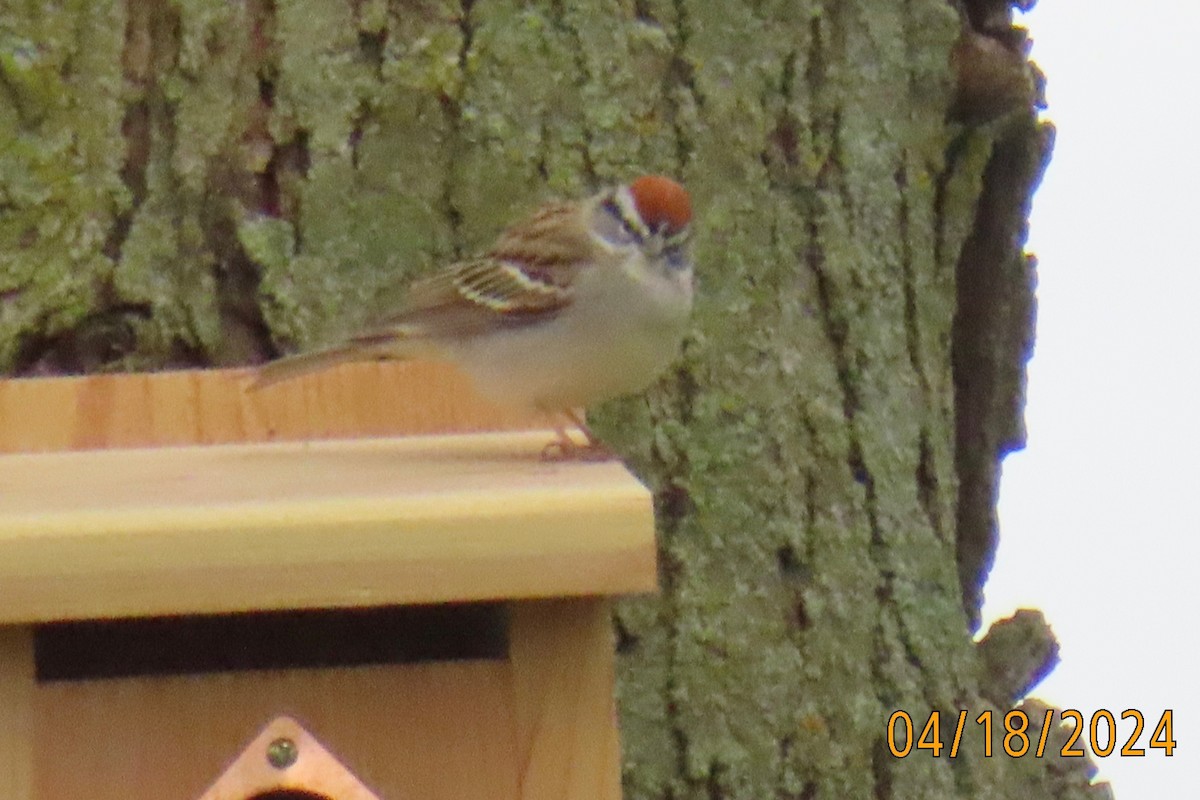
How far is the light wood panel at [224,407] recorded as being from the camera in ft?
8.91

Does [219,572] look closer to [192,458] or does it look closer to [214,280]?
[192,458]

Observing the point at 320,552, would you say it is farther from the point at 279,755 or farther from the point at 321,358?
the point at 321,358

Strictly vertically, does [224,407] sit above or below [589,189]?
below

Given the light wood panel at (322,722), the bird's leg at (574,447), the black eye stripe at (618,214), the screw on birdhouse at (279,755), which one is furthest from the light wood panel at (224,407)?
the screw on birdhouse at (279,755)

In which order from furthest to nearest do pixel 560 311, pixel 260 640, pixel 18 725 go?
pixel 560 311 < pixel 260 640 < pixel 18 725

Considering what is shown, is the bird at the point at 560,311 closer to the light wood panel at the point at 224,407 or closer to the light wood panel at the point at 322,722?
the light wood panel at the point at 224,407

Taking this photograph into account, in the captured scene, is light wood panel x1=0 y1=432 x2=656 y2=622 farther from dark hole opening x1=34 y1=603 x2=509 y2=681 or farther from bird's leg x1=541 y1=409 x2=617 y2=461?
bird's leg x1=541 y1=409 x2=617 y2=461

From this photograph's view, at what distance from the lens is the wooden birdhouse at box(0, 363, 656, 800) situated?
1.77m

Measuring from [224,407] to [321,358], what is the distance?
19 cm

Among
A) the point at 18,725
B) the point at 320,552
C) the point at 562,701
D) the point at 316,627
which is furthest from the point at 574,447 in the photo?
the point at 18,725

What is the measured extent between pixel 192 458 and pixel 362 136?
537 millimetres

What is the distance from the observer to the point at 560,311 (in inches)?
112

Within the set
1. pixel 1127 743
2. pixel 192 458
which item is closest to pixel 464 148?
pixel 192 458

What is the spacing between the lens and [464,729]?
1943 mm
